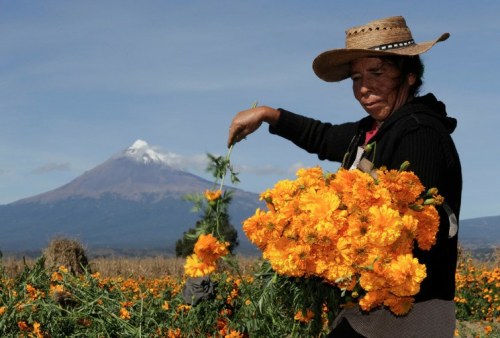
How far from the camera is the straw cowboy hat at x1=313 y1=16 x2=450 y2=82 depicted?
288cm

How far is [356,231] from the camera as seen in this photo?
2172mm

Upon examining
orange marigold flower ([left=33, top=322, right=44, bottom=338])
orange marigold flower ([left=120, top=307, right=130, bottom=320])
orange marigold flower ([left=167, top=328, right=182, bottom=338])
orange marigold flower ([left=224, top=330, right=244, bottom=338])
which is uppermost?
orange marigold flower ([left=120, top=307, right=130, bottom=320])

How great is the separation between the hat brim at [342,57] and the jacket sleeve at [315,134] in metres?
0.27

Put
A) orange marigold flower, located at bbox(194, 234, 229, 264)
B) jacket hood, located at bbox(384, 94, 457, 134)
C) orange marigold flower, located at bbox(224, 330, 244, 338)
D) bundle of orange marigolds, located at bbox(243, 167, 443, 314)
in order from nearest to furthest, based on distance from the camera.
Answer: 1. bundle of orange marigolds, located at bbox(243, 167, 443, 314)
2. orange marigold flower, located at bbox(194, 234, 229, 264)
3. jacket hood, located at bbox(384, 94, 457, 134)
4. orange marigold flower, located at bbox(224, 330, 244, 338)

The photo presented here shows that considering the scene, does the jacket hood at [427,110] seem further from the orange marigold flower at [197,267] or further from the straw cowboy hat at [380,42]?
the orange marigold flower at [197,267]

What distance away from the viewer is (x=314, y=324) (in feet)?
8.66

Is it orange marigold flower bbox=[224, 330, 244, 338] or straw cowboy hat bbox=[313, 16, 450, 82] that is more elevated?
straw cowboy hat bbox=[313, 16, 450, 82]

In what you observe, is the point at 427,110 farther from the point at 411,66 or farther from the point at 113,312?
the point at 113,312

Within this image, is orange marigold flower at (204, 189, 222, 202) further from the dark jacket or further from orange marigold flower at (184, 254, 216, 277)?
the dark jacket

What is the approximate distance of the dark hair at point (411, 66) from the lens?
2.89 metres

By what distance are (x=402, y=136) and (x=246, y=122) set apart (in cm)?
90

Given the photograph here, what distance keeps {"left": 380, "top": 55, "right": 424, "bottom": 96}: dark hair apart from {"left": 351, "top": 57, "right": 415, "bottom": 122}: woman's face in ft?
0.06

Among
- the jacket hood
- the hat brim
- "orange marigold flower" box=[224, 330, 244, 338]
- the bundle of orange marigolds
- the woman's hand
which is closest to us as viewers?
the bundle of orange marigolds

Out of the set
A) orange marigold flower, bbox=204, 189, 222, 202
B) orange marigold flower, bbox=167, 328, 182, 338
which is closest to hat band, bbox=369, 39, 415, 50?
orange marigold flower, bbox=204, 189, 222, 202
